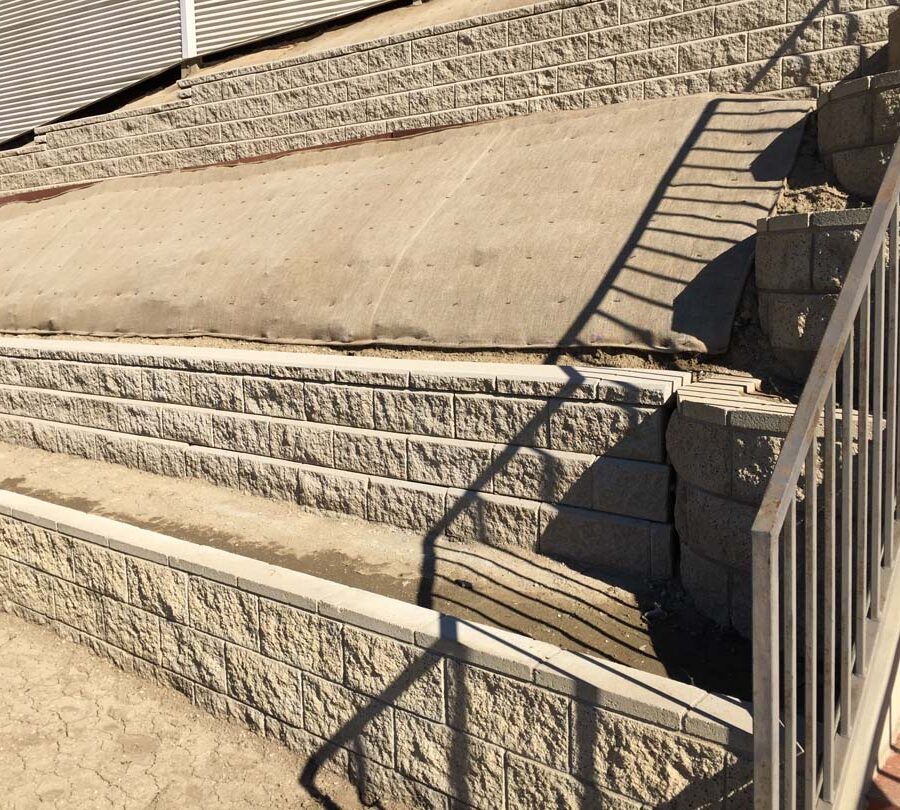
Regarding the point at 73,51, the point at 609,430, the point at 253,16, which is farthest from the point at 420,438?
the point at 73,51

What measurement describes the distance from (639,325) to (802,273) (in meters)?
1.13

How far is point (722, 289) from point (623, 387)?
44.0 inches

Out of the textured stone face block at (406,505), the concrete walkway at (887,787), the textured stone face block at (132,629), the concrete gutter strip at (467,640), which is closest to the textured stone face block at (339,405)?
the textured stone face block at (406,505)

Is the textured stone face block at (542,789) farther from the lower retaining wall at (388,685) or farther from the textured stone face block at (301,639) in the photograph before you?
the textured stone face block at (301,639)

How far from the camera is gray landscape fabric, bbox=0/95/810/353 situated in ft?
18.6

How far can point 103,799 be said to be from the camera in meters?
4.48

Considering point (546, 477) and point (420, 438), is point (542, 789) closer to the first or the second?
point (546, 477)

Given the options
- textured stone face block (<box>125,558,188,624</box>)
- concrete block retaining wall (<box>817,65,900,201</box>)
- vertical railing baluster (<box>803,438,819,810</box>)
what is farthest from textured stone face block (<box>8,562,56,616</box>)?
concrete block retaining wall (<box>817,65,900,201</box>)

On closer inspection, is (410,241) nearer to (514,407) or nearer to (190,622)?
(514,407)

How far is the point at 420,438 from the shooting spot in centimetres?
533

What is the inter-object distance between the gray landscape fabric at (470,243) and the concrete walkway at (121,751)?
282cm

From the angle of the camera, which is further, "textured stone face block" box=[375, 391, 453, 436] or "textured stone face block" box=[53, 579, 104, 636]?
"textured stone face block" box=[53, 579, 104, 636]

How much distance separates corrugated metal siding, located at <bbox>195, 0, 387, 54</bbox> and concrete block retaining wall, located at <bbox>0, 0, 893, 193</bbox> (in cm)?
186

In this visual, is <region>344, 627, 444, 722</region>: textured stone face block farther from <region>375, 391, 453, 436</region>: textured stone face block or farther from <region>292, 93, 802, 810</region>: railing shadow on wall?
<region>375, 391, 453, 436</region>: textured stone face block
